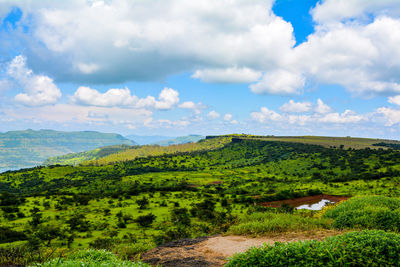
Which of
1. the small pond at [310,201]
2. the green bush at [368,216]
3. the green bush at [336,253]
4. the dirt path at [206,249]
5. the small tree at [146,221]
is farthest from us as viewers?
the small pond at [310,201]

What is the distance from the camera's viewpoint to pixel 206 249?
15.1 m

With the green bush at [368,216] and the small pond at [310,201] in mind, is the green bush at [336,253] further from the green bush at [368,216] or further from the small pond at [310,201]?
the small pond at [310,201]

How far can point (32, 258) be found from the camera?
12.5 meters

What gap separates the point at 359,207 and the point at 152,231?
2041 cm

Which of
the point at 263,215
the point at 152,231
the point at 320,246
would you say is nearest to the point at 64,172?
the point at 152,231

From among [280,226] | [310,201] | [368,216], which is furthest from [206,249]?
[310,201]

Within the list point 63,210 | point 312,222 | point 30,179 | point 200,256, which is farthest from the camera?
point 30,179

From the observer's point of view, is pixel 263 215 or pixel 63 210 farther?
pixel 63 210

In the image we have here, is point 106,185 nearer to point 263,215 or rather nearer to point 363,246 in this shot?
point 263,215

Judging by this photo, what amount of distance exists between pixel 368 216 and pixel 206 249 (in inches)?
449

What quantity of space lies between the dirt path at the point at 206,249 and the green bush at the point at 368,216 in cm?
251

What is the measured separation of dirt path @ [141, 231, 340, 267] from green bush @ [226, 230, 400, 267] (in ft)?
11.2

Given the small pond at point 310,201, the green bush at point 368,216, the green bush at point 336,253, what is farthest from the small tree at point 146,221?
the small pond at point 310,201

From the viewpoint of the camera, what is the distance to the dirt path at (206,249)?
13.1 meters
